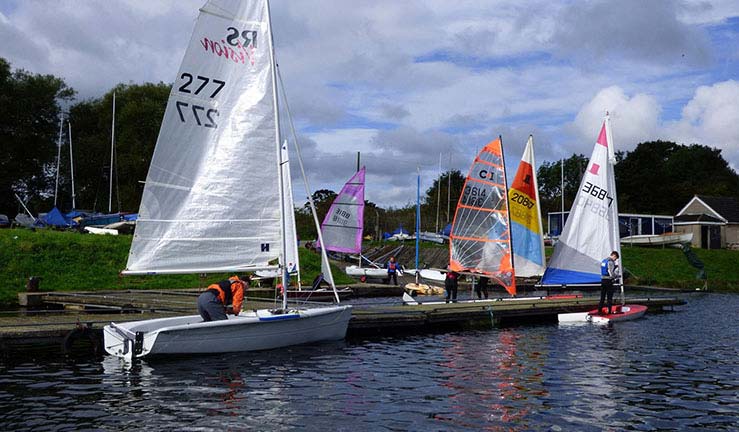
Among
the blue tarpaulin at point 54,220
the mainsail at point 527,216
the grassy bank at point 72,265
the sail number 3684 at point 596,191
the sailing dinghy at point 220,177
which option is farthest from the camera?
the blue tarpaulin at point 54,220

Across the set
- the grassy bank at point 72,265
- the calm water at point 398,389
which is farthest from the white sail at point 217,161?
the grassy bank at point 72,265

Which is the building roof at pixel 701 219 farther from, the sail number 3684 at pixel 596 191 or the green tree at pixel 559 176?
the sail number 3684 at pixel 596 191

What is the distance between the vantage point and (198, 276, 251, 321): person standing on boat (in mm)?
18984

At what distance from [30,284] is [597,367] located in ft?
81.0

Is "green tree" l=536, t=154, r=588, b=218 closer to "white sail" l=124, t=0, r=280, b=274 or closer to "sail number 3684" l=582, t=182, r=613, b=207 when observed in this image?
"sail number 3684" l=582, t=182, r=613, b=207

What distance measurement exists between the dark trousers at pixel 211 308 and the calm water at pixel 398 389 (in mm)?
1127

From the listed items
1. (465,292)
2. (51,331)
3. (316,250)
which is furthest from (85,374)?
(316,250)

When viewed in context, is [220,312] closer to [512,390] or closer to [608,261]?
[512,390]

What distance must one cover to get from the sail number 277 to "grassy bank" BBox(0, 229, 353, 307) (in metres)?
18.8

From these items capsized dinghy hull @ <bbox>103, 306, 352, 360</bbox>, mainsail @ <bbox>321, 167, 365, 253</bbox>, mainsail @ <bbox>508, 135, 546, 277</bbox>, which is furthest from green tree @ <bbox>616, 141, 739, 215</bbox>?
capsized dinghy hull @ <bbox>103, 306, 352, 360</bbox>

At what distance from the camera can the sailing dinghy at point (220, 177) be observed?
736 inches

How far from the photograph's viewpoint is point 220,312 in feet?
62.7

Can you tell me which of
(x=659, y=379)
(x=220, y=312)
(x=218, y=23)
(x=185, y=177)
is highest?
(x=218, y=23)

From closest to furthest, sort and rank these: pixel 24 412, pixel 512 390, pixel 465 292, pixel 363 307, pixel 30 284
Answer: pixel 24 412, pixel 512 390, pixel 363 307, pixel 30 284, pixel 465 292
